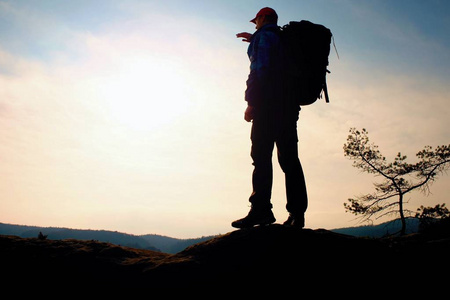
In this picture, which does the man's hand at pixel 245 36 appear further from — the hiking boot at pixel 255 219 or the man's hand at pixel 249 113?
the hiking boot at pixel 255 219

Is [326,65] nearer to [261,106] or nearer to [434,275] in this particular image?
[261,106]

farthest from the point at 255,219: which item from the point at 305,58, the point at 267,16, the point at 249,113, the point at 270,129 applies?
the point at 267,16

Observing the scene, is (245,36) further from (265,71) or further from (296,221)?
(296,221)

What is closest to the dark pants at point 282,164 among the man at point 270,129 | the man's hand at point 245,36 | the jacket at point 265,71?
the man at point 270,129

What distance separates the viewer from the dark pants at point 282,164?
419 cm

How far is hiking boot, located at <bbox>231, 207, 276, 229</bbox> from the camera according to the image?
13.2 feet

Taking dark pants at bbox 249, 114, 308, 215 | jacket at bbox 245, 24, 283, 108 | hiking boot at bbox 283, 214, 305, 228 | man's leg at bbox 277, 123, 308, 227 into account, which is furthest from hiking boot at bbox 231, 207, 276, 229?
jacket at bbox 245, 24, 283, 108

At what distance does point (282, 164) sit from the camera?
14.3 ft

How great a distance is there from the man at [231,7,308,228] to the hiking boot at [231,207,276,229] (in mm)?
20

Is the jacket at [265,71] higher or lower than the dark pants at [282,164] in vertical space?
higher

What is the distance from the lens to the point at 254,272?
2930 millimetres

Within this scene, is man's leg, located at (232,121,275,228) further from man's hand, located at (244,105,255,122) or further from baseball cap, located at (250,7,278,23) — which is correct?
baseball cap, located at (250,7,278,23)

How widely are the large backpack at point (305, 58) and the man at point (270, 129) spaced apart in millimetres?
147

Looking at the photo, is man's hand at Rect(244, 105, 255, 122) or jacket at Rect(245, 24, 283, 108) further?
man's hand at Rect(244, 105, 255, 122)
